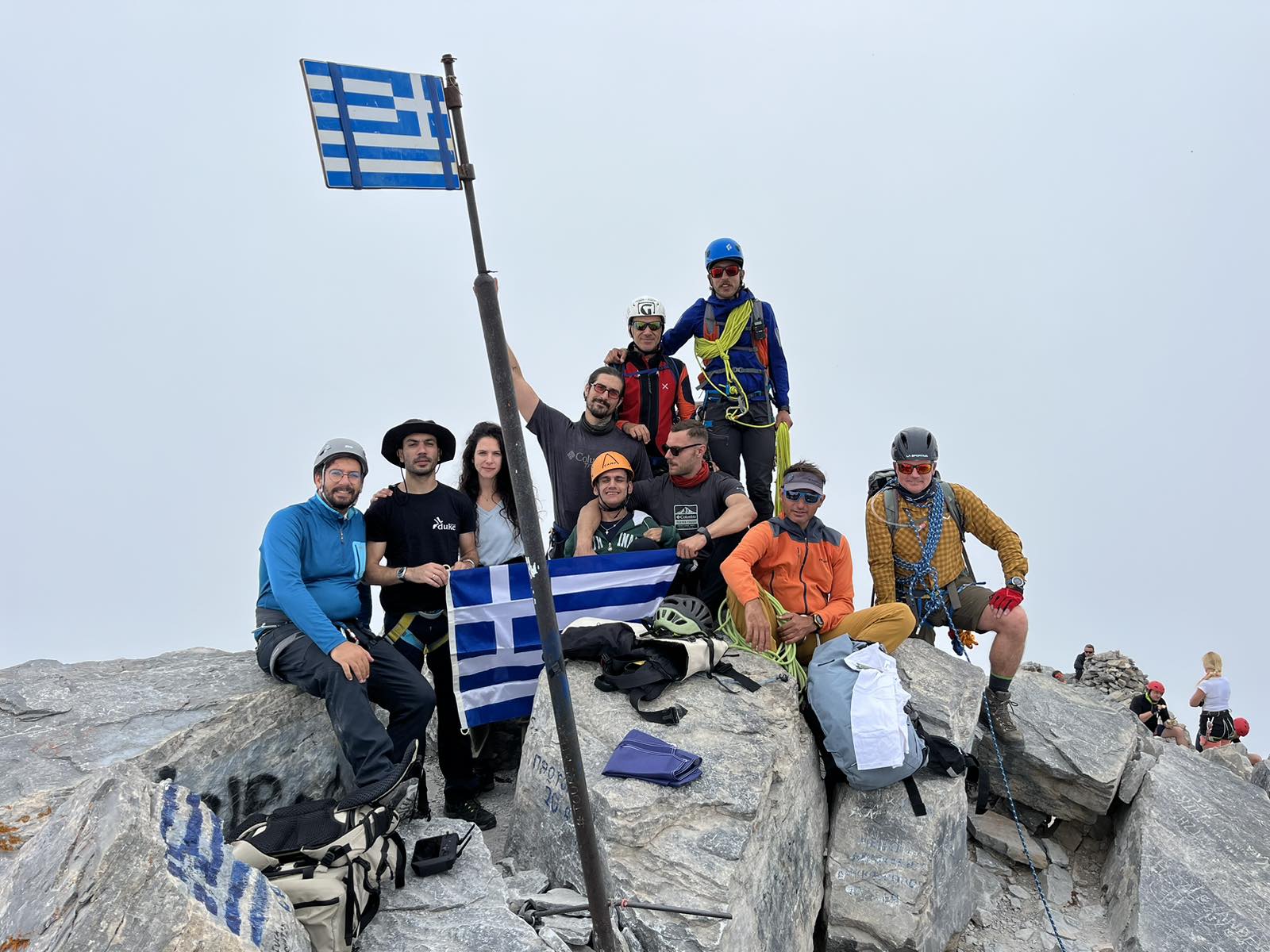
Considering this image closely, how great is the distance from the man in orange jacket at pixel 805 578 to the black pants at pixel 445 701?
9.72ft

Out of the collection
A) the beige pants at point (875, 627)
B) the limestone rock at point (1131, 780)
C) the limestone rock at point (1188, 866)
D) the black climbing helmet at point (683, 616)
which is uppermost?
the black climbing helmet at point (683, 616)

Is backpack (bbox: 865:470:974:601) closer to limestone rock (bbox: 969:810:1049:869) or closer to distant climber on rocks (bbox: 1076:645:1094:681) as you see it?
limestone rock (bbox: 969:810:1049:869)

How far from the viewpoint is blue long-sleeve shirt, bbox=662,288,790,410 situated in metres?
9.80

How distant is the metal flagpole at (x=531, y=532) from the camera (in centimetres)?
375

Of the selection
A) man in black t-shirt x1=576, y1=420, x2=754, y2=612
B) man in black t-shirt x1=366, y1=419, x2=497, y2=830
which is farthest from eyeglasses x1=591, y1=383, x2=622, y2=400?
man in black t-shirt x1=366, y1=419, x2=497, y2=830

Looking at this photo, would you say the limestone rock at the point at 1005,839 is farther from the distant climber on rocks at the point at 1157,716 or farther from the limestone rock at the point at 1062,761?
the distant climber on rocks at the point at 1157,716

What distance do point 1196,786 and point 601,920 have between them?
9109 millimetres

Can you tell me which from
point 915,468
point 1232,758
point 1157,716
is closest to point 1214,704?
point 1157,716

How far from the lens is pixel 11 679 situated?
6922 mm

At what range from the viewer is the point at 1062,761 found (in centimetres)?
938

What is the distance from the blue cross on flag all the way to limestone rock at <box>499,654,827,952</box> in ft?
13.3

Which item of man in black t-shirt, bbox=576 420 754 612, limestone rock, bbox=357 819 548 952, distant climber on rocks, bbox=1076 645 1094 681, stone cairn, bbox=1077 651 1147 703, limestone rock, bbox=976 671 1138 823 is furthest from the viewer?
distant climber on rocks, bbox=1076 645 1094 681

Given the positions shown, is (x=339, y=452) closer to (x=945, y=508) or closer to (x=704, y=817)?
(x=704, y=817)

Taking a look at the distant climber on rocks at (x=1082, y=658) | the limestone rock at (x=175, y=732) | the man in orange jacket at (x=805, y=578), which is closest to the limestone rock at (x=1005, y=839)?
the man in orange jacket at (x=805, y=578)
